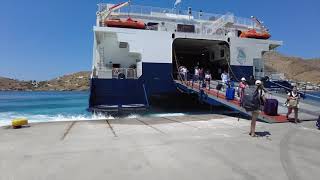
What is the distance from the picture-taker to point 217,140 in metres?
7.15

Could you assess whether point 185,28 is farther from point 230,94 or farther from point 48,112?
point 48,112

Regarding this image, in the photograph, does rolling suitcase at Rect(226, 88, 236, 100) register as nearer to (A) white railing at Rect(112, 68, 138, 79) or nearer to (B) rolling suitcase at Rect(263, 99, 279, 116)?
(B) rolling suitcase at Rect(263, 99, 279, 116)

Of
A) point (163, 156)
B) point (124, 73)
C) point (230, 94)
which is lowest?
point (163, 156)

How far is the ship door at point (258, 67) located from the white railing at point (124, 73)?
25.0 feet

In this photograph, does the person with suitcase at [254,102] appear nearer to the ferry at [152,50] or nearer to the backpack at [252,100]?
the backpack at [252,100]

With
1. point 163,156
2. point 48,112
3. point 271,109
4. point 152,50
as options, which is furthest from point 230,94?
point 48,112

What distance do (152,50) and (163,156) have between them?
1121 centimetres

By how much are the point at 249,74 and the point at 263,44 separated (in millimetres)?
2045

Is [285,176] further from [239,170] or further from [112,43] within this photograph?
[112,43]

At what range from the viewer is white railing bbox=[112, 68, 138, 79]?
15.9 metres

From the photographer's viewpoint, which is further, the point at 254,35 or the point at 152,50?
the point at 254,35

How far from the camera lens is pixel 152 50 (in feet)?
53.6

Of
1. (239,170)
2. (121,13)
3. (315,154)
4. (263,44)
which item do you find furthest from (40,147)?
(263,44)

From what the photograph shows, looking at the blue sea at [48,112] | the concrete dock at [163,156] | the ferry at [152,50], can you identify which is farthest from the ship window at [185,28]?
the concrete dock at [163,156]
